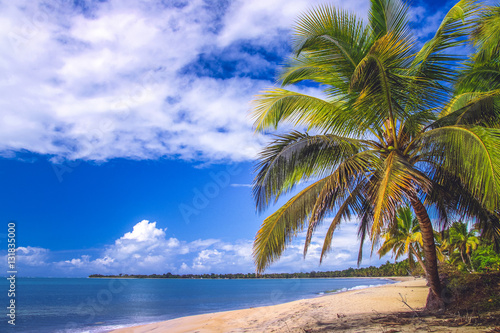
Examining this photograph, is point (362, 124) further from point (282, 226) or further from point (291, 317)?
point (291, 317)

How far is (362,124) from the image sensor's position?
664 cm

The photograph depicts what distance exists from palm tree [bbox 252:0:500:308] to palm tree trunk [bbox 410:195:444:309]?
0.9 inches

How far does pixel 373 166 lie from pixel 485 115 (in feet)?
8.38

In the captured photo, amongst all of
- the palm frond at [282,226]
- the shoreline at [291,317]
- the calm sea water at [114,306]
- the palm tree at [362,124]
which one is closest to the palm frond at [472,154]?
the palm tree at [362,124]

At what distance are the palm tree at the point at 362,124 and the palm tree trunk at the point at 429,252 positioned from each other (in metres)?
0.02

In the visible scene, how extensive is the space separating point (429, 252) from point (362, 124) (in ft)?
10.5

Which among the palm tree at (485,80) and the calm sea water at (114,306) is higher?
the palm tree at (485,80)

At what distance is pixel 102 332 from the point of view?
15133mm

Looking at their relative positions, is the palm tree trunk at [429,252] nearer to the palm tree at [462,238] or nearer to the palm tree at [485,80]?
the palm tree at [485,80]

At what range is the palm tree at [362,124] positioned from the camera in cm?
588

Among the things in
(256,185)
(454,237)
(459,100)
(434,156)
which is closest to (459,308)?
(434,156)

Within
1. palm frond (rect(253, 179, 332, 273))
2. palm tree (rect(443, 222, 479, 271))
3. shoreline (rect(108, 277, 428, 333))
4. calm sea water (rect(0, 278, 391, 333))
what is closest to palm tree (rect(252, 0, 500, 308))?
palm frond (rect(253, 179, 332, 273))

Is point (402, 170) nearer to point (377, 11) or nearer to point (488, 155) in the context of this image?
point (488, 155)

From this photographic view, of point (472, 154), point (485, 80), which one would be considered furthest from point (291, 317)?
point (485, 80)
